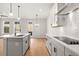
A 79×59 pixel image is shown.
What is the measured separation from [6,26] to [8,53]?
9.54 m

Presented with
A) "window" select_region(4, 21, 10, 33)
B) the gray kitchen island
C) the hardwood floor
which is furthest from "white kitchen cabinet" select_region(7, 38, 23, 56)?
"window" select_region(4, 21, 10, 33)

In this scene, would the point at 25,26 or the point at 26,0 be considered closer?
the point at 26,0

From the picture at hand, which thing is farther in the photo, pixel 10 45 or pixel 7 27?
pixel 7 27

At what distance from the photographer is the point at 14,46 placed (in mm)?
4039

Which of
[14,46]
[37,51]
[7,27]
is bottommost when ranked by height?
[37,51]

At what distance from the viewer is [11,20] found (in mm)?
13047

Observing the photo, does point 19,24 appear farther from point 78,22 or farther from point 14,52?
point 78,22

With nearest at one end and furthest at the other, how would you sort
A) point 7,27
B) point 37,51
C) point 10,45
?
point 10,45
point 37,51
point 7,27

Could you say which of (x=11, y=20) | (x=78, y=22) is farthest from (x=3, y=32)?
(x=78, y=22)

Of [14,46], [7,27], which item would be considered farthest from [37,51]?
[7,27]

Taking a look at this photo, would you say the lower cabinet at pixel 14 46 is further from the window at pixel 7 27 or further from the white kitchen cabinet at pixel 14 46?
the window at pixel 7 27

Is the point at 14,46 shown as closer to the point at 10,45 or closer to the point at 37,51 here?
the point at 10,45

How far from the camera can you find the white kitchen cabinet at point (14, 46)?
4012mm

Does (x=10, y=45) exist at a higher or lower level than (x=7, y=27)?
lower
